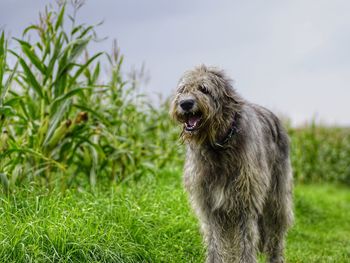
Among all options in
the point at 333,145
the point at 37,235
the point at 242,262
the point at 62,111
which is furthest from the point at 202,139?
the point at 333,145

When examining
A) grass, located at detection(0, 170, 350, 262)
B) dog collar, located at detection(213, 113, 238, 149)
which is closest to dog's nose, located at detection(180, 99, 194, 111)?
dog collar, located at detection(213, 113, 238, 149)

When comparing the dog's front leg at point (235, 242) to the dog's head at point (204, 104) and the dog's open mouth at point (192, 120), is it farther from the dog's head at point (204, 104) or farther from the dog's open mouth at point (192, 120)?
the dog's open mouth at point (192, 120)

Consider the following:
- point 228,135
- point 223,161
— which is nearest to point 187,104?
point 228,135

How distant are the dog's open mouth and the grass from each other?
3.97 feet

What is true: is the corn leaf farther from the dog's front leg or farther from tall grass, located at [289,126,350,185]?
tall grass, located at [289,126,350,185]

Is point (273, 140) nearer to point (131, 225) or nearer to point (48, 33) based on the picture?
point (131, 225)

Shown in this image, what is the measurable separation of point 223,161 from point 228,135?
0.84 ft

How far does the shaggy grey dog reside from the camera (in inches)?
203

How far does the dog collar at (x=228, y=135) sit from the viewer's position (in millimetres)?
5366

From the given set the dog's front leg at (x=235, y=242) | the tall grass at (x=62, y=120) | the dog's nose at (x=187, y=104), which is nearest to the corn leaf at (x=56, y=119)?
the tall grass at (x=62, y=120)

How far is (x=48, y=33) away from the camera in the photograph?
7.51 m

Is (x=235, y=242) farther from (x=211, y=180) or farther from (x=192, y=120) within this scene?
(x=192, y=120)

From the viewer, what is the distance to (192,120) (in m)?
5.16

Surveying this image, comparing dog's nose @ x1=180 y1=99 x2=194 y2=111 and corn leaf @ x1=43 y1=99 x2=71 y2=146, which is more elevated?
dog's nose @ x1=180 y1=99 x2=194 y2=111
